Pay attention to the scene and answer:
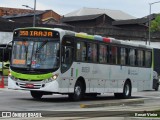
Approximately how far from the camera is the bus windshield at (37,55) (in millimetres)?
20797

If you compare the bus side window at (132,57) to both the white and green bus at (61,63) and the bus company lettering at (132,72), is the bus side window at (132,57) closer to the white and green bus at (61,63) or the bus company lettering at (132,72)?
the bus company lettering at (132,72)

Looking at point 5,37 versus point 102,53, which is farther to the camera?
point 5,37

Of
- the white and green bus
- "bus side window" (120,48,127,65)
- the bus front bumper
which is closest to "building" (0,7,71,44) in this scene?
"bus side window" (120,48,127,65)

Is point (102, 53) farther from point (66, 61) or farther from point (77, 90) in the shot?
point (66, 61)

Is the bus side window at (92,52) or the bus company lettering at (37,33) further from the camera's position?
the bus side window at (92,52)

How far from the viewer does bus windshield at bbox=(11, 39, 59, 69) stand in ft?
68.2

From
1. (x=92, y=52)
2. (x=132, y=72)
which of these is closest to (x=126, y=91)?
(x=132, y=72)

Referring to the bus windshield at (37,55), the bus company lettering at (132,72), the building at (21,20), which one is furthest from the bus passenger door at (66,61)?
the building at (21,20)

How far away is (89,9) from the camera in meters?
132

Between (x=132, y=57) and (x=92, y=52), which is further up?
(x=92, y=52)

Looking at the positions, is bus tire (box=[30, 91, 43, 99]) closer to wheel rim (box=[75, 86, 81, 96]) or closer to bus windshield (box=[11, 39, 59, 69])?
wheel rim (box=[75, 86, 81, 96])

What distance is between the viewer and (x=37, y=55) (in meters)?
20.9

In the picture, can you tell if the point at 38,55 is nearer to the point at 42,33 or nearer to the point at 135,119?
the point at 42,33

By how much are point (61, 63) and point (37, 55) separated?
3.48ft
